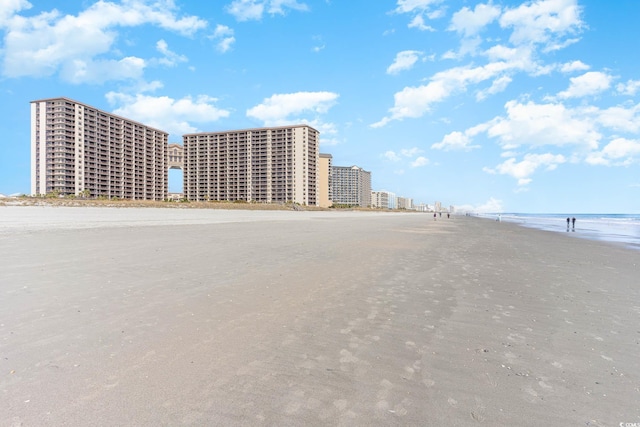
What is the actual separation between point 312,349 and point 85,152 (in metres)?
132

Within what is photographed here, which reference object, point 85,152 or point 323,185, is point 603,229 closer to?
point 323,185

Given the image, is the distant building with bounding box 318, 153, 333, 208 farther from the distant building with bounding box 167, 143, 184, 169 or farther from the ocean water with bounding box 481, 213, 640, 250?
the ocean water with bounding box 481, 213, 640, 250

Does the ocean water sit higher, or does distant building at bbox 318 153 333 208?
distant building at bbox 318 153 333 208

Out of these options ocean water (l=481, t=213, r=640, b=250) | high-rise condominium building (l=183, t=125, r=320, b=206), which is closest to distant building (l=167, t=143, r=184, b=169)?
high-rise condominium building (l=183, t=125, r=320, b=206)

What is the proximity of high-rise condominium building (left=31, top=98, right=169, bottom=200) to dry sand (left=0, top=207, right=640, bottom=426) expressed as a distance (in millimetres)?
112211

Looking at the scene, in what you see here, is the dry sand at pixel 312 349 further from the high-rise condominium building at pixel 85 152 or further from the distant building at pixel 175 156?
the distant building at pixel 175 156

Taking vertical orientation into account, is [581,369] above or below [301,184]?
below

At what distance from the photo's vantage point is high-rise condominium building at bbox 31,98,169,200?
9944 cm

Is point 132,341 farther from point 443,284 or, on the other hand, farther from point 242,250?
point 242,250

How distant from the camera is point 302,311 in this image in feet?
17.3

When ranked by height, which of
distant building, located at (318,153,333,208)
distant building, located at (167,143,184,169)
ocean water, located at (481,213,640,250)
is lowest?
ocean water, located at (481,213,640,250)

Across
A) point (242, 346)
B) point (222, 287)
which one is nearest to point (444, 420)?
point (242, 346)

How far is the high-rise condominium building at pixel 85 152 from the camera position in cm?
9944

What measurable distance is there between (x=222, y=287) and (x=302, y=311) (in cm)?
247
